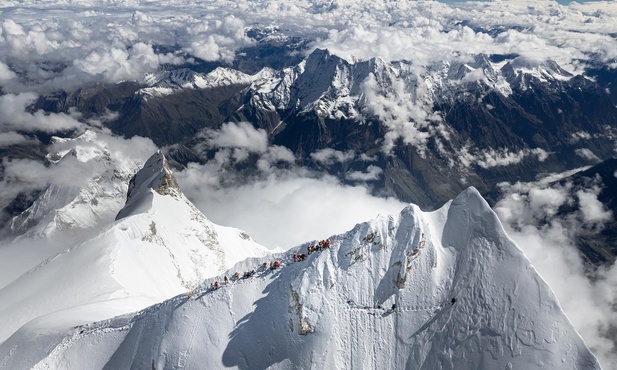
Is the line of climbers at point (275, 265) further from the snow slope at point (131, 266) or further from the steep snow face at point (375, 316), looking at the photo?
the snow slope at point (131, 266)

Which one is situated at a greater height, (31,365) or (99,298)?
(31,365)

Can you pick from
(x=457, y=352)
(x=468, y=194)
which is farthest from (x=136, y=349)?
(x=468, y=194)

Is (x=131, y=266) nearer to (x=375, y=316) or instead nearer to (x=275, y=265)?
(x=275, y=265)

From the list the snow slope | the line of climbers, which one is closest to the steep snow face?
the line of climbers

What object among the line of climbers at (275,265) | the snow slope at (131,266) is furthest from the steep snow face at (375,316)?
the snow slope at (131,266)

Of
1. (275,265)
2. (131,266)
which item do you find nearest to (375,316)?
(275,265)

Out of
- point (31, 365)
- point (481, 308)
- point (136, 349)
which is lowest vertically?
point (31, 365)

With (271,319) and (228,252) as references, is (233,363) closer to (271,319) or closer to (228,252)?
(271,319)

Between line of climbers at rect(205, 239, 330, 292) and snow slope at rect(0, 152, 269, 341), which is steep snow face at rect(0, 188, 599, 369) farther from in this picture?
snow slope at rect(0, 152, 269, 341)
